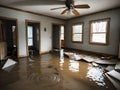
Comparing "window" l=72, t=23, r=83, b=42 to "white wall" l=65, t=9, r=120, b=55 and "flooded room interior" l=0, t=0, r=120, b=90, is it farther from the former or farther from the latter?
"white wall" l=65, t=9, r=120, b=55

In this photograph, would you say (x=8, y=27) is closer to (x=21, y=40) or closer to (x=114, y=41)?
(x=21, y=40)

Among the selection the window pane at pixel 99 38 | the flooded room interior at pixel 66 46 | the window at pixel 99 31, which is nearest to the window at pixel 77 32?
the flooded room interior at pixel 66 46

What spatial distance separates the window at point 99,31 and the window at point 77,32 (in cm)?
101

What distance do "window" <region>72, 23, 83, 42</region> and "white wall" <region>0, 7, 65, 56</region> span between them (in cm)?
123

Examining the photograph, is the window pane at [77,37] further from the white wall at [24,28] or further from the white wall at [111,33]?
the white wall at [24,28]

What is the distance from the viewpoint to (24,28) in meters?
5.84

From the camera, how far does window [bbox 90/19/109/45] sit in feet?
19.1

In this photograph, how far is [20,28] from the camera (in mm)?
5660

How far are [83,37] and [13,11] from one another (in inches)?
185

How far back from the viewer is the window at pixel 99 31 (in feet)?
19.1

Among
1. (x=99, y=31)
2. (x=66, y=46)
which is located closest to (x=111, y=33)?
(x=99, y=31)

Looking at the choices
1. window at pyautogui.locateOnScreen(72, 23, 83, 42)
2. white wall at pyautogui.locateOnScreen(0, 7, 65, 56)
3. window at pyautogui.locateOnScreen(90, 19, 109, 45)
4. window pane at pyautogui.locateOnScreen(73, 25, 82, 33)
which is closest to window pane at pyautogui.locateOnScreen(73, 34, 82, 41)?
window at pyautogui.locateOnScreen(72, 23, 83, 42)

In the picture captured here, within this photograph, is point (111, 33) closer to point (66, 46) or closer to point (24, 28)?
point (66, 46)

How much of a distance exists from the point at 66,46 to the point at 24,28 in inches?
165
